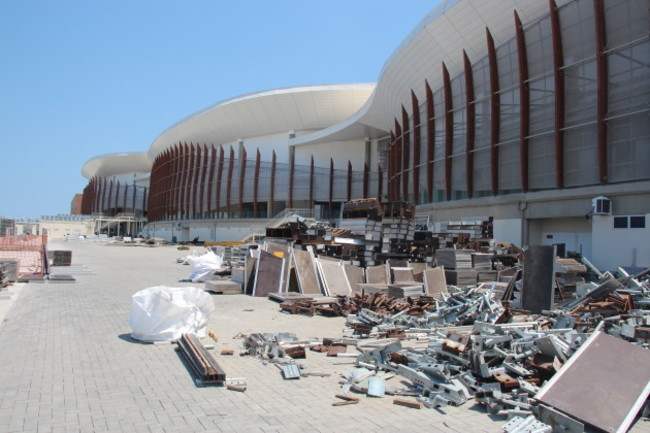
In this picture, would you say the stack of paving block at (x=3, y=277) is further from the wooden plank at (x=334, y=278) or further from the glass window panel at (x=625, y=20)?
the glass window panel at (x=625, y=20)

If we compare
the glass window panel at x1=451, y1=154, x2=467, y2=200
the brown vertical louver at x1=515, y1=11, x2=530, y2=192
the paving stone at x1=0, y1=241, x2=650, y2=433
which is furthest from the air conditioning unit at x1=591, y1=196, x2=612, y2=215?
the paving stone at x1=0, y1=241, x2=650, y2=433

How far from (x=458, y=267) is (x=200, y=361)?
12.2 metres

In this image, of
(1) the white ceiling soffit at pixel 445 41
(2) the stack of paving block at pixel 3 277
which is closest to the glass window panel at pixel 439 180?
(1) the white ceiling soffit at pixel 445 41

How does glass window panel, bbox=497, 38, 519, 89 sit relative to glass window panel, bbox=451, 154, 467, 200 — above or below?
above

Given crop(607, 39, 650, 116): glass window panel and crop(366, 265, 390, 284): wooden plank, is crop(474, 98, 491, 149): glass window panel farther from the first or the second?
crop(366, 265, 390, 284): wooden plank

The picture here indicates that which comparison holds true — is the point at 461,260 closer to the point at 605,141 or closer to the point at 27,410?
the point at 605,141

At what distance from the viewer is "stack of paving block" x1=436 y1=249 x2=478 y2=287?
670 inches

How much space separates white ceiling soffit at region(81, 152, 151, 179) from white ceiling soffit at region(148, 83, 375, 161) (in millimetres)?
41873

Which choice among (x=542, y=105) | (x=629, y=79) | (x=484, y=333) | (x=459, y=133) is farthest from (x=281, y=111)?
(x=484, y=333)

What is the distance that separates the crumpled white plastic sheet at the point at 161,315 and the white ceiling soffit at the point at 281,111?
152 ft

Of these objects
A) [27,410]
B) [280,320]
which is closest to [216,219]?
[280,320]

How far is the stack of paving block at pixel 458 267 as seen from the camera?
17.0 m

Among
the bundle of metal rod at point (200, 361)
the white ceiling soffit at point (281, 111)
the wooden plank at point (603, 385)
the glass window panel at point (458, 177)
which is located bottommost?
the bundle of metal rod at point (200, 361)

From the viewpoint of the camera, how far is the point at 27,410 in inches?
207
